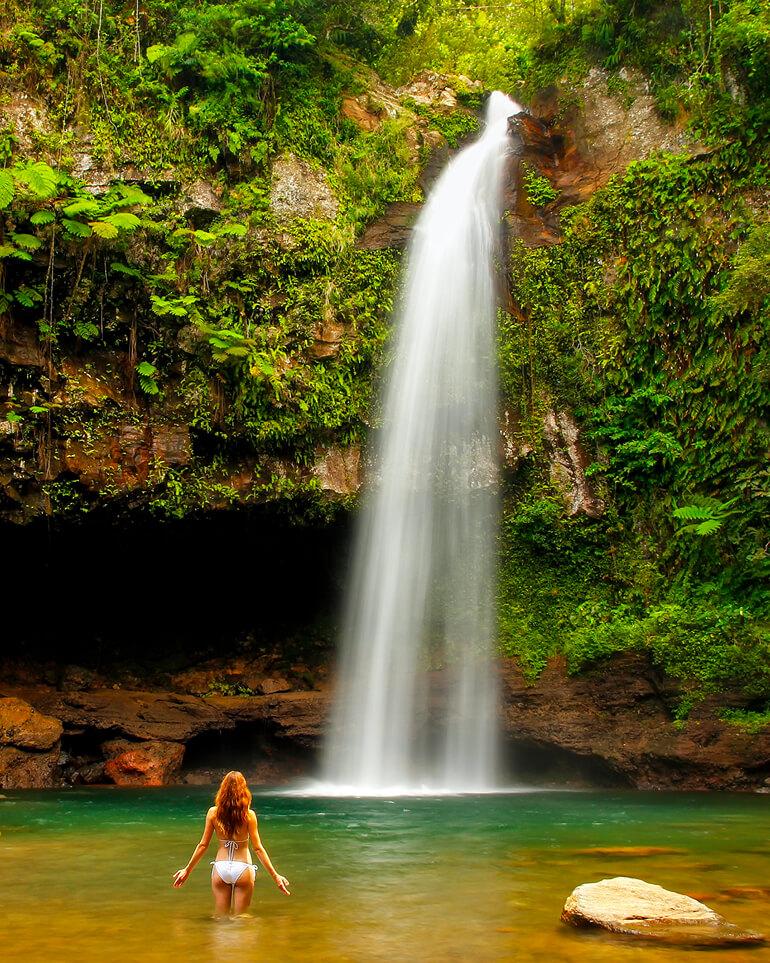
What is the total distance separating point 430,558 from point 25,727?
743cm

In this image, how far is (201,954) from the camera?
427cm

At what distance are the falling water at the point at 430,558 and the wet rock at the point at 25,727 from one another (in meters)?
4.65

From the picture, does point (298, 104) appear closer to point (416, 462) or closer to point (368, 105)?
point (368, 105)

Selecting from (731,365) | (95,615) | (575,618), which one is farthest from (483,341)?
(95,615)

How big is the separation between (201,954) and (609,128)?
690 inches

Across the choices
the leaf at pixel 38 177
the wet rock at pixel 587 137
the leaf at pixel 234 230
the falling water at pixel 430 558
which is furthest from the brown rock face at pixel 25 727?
the wet rock at pixel 587 137

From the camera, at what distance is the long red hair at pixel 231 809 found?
5.10m

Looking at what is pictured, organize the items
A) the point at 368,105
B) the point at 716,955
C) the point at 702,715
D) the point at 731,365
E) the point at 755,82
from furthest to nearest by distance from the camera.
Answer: the point at 368,105 < the point at 755,82 < the point at 731,365 < the point at 702,715 < the point at 716,955

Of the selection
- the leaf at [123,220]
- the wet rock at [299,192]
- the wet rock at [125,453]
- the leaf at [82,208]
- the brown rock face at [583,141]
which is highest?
the brown rock face at [583,141]

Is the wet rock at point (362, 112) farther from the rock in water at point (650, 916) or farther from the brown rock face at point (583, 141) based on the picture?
the rock in water at point (650, 916)

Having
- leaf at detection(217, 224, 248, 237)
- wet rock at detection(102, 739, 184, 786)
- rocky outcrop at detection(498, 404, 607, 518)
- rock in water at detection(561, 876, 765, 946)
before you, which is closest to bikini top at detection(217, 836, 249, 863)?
rock in water at detection(561, 876, 765, 946)

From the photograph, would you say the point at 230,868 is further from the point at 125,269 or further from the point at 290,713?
the point at 125,269

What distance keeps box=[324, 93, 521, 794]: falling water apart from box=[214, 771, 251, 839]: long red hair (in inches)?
340

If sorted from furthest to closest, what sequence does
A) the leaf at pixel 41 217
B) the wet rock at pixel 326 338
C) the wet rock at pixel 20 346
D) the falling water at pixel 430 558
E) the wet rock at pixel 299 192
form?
the wet rock at pixel 299 192, the wet rock at pixel 326 338, the falling water at pixel 430 558, the wet rock at pixel 20 346, the leaf at pixel 41 217
